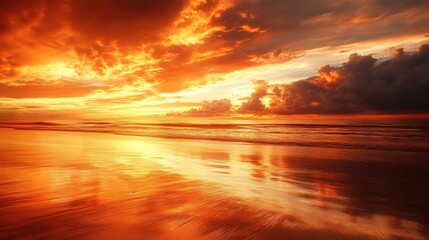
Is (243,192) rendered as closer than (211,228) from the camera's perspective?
No

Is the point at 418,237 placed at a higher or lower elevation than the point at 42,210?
lower

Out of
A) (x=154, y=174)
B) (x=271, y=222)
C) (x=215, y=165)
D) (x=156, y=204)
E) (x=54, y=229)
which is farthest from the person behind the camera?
(x=215, y=165)

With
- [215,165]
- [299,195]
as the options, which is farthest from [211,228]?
[215,165]

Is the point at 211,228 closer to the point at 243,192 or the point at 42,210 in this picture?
the point at 243,192

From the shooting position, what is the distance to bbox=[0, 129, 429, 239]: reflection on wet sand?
4285mm

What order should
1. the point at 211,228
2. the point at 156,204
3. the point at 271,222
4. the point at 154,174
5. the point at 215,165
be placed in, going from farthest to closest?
the point at 215,165 → the point at 154,174 → the point at 156,204 → the point at 271,222 → the point at 211,228

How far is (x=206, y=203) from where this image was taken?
5852 millimetres

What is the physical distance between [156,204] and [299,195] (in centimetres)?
346

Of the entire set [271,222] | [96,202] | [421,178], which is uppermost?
[96,202]

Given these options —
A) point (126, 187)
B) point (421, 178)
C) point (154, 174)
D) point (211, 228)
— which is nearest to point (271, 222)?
point (211, 228)

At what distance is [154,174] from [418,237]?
6.96 metres

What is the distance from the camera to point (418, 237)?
14.2ft

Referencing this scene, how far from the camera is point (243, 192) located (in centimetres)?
684

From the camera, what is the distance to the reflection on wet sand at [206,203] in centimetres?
429
